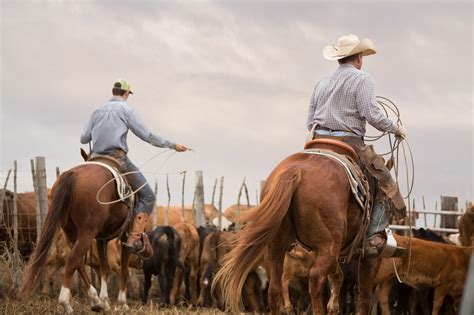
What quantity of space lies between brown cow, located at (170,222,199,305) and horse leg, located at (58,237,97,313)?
196 inches

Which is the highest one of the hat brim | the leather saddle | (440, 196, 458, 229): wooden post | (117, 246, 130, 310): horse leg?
the hat brim

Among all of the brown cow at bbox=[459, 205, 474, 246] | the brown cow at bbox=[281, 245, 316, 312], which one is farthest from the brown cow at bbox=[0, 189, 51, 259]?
the brown cow at bbox=[459, 205, 474, 246]

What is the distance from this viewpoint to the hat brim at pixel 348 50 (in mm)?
8406

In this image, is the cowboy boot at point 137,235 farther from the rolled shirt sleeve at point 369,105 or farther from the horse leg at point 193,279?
the rolled shirt sleeve at point 369,105

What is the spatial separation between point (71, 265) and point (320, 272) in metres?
4.59

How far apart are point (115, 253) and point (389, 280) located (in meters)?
5.03

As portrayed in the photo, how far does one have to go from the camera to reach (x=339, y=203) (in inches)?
297

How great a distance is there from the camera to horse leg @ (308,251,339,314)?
734 cm

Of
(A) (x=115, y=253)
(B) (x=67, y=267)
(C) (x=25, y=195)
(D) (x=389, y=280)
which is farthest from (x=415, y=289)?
(C) (x=25, y=195)

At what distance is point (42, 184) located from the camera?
16797mm

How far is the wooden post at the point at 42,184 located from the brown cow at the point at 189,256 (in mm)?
2434

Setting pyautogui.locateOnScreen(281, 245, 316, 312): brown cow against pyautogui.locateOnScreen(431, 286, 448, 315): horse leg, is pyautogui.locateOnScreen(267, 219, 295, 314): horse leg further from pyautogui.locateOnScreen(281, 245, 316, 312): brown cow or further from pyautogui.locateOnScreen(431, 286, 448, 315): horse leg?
pyautogui.locateOnScreen(431, 286, 448, 315): horse leg

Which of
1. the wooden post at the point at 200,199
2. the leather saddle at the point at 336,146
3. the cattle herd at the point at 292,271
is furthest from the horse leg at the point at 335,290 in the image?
the wooden post at the point at 200,199

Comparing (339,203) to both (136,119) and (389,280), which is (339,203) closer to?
(136,119)
